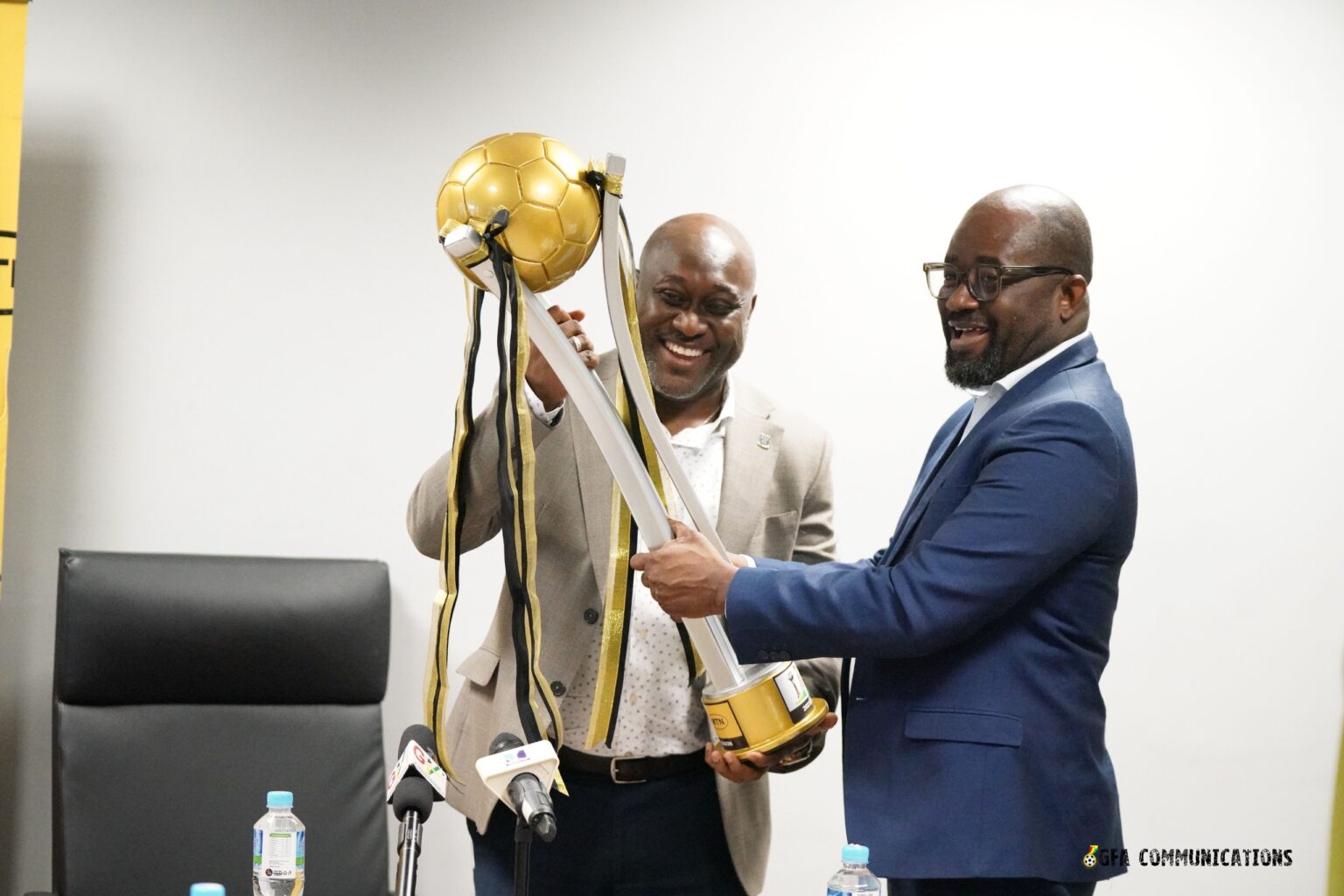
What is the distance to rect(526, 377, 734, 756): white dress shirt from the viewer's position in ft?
6.63

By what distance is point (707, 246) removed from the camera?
2145 mm

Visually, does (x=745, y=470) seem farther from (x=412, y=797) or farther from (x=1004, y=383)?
(x=412, y=797)

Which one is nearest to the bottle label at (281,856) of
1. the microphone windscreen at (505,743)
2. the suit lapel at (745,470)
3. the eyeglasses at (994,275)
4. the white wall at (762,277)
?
the microphone windscreen at (505,743)

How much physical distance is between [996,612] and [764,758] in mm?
373

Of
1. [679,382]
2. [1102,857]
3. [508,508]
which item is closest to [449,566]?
[508,508]

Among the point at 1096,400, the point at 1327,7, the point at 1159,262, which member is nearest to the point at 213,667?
the point at 1096,400

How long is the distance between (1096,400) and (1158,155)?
1.79 metres

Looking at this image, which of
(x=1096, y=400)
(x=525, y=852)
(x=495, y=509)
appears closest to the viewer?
(x=525, y=852)

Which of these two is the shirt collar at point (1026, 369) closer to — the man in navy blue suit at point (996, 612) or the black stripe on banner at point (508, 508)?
the man in navy blue suit at point (996, 612)

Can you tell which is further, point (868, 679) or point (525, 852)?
point (868, 679)

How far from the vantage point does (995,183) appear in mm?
3225

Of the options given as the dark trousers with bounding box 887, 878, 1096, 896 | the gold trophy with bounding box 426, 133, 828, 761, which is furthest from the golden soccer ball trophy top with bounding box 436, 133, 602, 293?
the dark trousers with bounding box 887, 878, 1096, 896

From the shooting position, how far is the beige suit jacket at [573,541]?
203 cm

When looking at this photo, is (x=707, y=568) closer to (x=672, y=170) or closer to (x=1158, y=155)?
(x=672, y=170)
